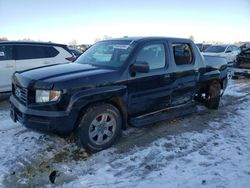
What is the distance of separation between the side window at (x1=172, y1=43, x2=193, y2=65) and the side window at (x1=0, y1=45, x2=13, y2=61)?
4.87 m

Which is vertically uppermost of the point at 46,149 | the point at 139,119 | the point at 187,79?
the point at 187,79

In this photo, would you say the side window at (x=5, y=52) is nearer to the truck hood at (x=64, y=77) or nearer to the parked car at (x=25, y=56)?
the parked car at (x=25, y=56)

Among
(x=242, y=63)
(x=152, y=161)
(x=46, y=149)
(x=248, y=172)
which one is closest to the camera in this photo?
(x=248, y=172)

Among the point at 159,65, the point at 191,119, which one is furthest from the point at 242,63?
the point at 159,65

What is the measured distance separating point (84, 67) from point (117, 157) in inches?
64.9

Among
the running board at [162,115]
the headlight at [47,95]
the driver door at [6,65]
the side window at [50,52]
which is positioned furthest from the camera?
the side window at [50,52]

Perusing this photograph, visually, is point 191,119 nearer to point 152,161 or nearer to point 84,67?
point 152,161

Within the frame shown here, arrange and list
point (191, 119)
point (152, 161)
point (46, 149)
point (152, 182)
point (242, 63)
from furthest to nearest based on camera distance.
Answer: point (242, 63), point (191, 119), point (46, 149), point (152, 161), point (152, 182)

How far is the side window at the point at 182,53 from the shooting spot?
572 cm

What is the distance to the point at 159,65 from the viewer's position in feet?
17.4

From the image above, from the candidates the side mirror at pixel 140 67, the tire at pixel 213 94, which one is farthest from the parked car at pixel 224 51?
the side mirror at pixel 140 67

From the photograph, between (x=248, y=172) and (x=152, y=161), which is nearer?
(x=248, y=172)

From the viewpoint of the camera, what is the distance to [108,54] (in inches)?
206

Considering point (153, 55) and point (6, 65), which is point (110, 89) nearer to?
point (153, 55)
